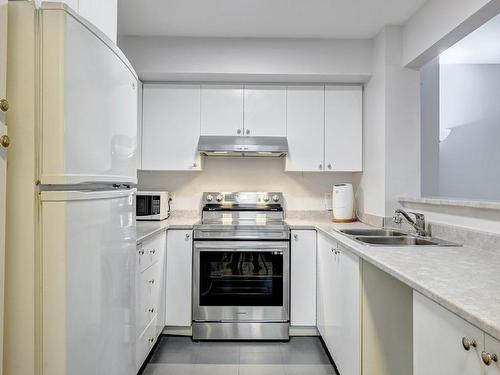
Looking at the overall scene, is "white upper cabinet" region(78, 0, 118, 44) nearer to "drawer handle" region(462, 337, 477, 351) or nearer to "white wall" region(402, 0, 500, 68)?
"drawer handle" region(462, 337, 477, 351)

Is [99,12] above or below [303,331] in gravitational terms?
above

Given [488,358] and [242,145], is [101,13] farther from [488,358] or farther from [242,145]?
[488,358]

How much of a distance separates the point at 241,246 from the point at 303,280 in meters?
0.56

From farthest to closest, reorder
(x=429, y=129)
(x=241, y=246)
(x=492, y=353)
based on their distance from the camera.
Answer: (x=429, y=129) → (x=241, y=246) → (x=492, y=353)

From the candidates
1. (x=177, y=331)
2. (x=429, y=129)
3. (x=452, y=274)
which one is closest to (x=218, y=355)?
(x=177, y=331)

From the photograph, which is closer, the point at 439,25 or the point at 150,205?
the point at 439,25

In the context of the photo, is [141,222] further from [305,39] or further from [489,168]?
[489,168]

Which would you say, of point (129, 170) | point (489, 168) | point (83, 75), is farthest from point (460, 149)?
point (83, 75)

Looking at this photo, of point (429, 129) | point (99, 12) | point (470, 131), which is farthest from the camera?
point (470, 131)

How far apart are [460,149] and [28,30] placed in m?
3.92

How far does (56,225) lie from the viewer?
1.00 metres

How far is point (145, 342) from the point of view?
223cm

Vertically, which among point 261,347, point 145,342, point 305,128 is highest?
point 305,128

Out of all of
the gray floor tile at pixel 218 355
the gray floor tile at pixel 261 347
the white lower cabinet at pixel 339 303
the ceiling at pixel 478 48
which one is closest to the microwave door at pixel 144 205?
the gray floor tile at pixel 218 355
